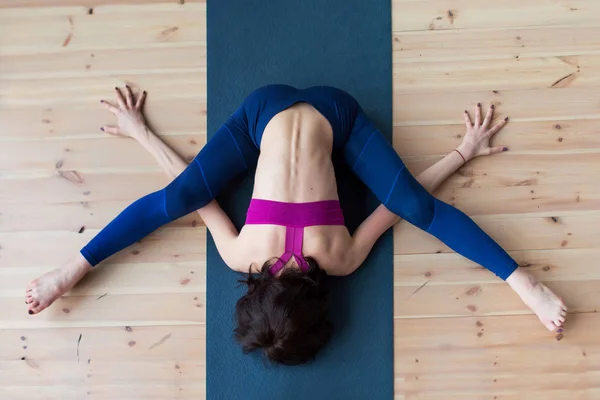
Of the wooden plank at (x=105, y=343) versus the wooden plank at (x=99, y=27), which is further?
the wooden plank at (x=99, y=27)

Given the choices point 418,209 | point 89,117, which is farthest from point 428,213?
point 89,117

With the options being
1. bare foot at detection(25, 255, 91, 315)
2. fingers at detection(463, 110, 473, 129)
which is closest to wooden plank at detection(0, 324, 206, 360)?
bare foot at detection(25, 255, 91, 315)

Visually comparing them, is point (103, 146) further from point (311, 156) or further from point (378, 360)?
point (378, 360)

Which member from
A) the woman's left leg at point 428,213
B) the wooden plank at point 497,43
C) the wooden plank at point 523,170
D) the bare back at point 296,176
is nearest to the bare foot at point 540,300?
the woman's left leg at point 428,213

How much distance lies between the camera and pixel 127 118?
1.75 metres

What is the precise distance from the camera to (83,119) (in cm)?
179

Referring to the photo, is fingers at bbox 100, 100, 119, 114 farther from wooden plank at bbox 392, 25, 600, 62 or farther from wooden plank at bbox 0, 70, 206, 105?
wooden plank at bbox 392, 25, 600, 62

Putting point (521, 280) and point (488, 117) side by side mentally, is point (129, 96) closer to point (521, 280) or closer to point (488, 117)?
point (488, 117)

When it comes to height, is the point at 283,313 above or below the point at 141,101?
below

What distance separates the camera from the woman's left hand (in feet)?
5.55

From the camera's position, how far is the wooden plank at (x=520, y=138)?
1723 mm

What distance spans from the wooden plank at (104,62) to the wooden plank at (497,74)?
0.71 m

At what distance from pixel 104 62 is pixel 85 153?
1.05ft

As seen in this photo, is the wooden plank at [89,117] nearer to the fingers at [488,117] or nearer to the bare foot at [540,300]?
the fingers at [488,117]
